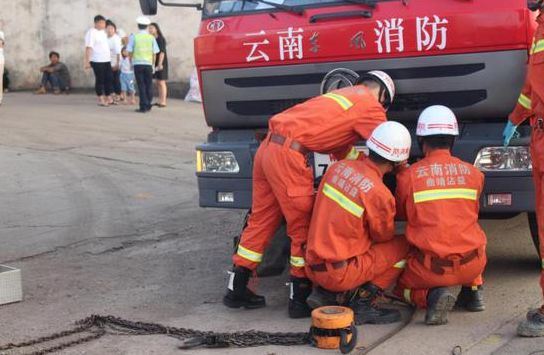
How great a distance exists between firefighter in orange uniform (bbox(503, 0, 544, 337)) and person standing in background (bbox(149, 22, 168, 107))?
495 inches

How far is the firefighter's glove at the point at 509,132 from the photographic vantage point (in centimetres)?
582

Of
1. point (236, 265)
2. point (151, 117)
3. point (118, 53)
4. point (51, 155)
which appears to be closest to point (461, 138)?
point (236, 265)

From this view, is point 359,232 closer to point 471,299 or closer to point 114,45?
point 471,299

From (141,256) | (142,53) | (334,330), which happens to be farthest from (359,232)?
(142,53)

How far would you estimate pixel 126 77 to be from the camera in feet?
60.6

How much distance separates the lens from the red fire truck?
19.6 ft

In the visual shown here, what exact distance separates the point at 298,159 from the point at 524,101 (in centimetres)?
143

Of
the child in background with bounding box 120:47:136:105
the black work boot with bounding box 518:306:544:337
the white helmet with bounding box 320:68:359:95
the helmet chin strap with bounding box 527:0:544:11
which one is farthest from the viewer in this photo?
the child in background with bounding box 120:47:136:105

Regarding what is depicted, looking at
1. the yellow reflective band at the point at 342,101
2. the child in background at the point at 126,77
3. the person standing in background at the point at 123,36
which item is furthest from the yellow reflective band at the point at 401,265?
the person standing in background at the point at 123,36

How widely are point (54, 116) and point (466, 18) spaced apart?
12.0 metres

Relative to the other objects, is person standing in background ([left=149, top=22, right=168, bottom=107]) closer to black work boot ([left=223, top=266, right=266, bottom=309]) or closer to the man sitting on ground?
the man sitting on ground

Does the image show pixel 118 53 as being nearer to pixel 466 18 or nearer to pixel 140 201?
pixel 140 201

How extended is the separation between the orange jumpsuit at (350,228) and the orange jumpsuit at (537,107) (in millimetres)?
877

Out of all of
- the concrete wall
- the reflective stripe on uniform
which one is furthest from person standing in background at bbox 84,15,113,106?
the reflective stripe on uniform
